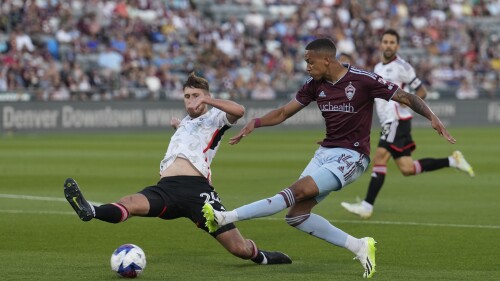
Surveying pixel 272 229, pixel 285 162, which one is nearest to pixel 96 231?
pixel 272 229

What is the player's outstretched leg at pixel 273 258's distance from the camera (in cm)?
1032

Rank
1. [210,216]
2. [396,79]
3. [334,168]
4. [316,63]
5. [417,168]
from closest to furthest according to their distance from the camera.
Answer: [210,216]
[334,168]
[316,63]
[396,79]
[417,168]

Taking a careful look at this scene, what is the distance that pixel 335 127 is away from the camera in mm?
10086

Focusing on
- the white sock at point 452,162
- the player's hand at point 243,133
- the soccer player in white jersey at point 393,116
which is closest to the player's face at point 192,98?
the player's hand at point 243,133

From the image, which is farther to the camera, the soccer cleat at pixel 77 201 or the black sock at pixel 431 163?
the black sock at pixel 431 163

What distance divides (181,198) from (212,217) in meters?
0.90

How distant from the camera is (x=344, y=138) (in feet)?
33.1

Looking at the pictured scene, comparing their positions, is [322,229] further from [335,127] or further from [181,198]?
[181,198]

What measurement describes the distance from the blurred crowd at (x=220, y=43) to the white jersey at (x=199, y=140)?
2417 centimetres

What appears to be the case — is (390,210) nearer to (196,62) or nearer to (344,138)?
(344,138)

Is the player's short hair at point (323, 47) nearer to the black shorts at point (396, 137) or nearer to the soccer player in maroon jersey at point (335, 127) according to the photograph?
the soccer player in maroon jersey at point (335, 127)

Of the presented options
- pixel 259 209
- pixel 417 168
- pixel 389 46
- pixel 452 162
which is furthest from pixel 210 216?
pixel 452 162

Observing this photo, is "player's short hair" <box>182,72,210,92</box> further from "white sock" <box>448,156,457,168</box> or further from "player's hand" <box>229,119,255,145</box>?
"white sock" <box>448,156,457,168</box>

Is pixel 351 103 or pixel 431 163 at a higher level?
pixel 351 103
